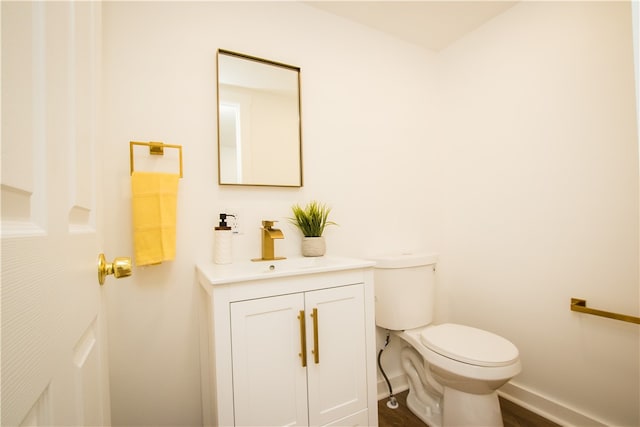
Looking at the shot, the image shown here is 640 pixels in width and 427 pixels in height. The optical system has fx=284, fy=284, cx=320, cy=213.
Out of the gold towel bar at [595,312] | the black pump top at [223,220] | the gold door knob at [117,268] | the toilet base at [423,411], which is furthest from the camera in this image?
the toilet base at [423,411]

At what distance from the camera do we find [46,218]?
0.30 m

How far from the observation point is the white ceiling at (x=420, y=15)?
5.44 ft

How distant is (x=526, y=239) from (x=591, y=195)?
0.37 meters

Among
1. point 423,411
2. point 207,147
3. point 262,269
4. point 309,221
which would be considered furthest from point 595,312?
point 207,147

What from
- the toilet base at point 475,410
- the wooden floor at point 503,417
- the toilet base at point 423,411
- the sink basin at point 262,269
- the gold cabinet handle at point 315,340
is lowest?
the wooden floor at point 503,417

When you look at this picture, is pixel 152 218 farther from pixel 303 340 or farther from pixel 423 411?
pixel 423 411

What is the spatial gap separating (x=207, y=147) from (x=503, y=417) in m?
2.10

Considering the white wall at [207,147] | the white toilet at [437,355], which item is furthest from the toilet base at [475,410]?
the white wall at [207,147]

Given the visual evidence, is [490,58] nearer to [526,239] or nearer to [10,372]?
[526,239]

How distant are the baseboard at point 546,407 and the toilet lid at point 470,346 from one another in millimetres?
537

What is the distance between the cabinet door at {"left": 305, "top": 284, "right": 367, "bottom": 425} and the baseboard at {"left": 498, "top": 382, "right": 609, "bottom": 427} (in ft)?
3.37

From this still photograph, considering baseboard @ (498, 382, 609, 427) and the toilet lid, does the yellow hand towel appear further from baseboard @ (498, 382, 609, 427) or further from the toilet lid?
baseboard @ (498, 382, 609, 427)

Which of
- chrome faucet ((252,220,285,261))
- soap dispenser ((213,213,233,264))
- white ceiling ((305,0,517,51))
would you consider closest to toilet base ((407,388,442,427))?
chrome faucet ((252,220,285,261))

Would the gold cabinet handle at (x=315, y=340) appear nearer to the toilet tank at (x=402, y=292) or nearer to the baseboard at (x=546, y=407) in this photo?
the toilet tank at (x=402, y=292)
